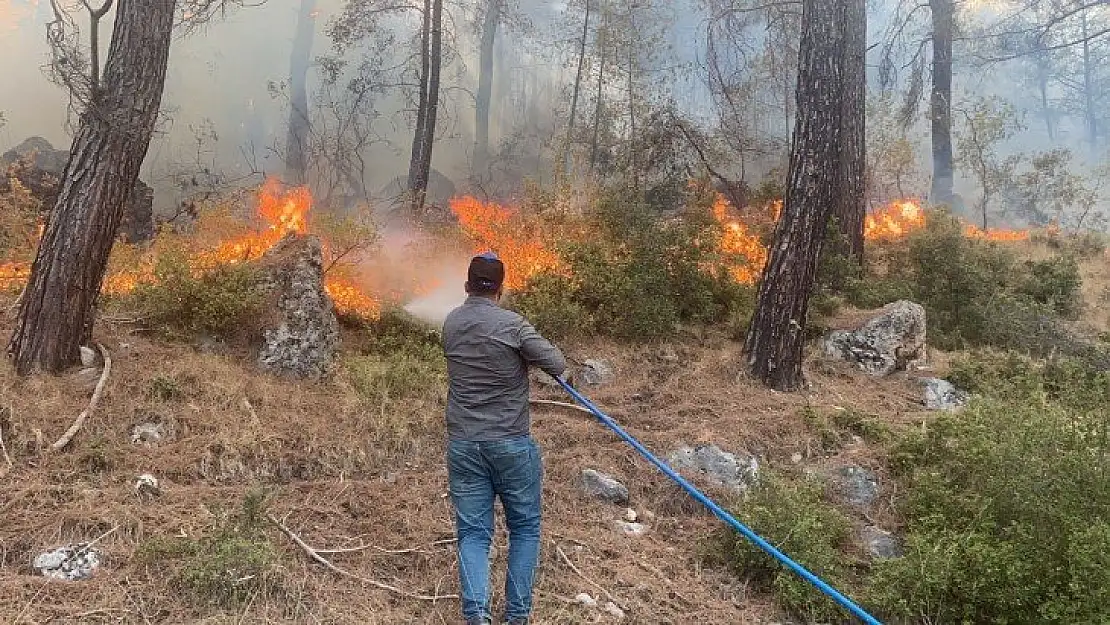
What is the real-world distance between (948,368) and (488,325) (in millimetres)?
6754

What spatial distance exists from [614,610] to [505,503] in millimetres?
999

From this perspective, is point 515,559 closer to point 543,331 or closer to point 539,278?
point 543,331

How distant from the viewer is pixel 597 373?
8039 mm

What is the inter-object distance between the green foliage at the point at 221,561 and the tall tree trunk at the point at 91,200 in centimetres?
292

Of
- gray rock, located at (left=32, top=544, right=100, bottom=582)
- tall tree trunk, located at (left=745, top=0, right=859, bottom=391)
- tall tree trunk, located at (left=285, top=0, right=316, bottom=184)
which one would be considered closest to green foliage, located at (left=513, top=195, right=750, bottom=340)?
tall tree trunk, located at (left=745, top=0, right=859, bottom=391)

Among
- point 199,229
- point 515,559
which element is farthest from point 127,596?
point 199,229

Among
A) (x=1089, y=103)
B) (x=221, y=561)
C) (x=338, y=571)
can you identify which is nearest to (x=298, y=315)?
(x=338, y=571)

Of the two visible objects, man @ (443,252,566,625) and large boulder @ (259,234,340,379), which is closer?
man @ (443,252,566,625)

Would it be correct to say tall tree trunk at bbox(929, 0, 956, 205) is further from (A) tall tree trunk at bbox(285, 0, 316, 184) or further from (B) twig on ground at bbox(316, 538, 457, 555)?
(B) twig on ground at bbox(316, 538, 457, 555)

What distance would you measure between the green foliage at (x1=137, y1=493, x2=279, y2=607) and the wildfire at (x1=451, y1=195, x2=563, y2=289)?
546cm

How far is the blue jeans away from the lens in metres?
3.63

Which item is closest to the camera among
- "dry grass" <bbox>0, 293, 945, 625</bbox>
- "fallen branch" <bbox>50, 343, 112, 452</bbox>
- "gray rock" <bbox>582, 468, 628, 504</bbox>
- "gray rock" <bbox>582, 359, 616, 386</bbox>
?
"dry grass" <bbox>0, 293, 945, 625</bbox>

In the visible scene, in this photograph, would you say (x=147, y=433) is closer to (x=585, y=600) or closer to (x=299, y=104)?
(x=585, y=600)

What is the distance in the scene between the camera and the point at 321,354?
23.5 ft
